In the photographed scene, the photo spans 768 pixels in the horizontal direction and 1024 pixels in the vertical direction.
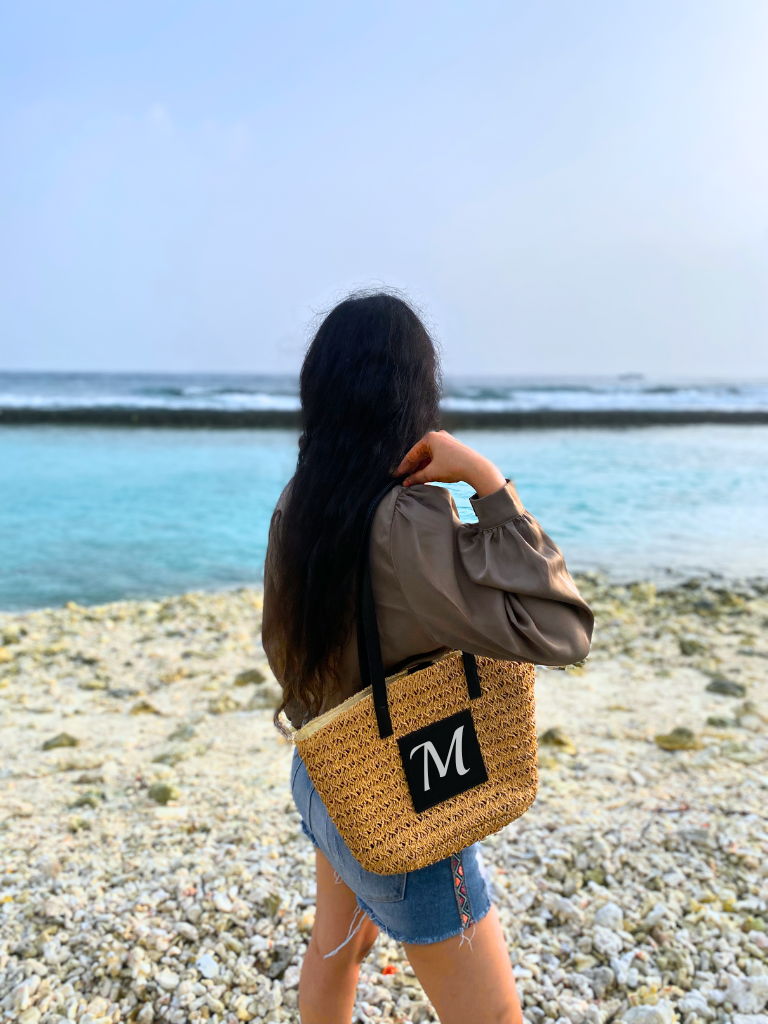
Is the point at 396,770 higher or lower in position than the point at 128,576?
higher

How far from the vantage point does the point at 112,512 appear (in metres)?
11.0

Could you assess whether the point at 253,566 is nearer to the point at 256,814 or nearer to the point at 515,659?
the point at 256,814

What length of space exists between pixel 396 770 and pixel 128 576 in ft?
23.8

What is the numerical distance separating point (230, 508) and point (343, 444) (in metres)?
10.6

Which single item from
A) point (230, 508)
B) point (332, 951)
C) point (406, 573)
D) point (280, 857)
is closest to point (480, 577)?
point (406, 573)

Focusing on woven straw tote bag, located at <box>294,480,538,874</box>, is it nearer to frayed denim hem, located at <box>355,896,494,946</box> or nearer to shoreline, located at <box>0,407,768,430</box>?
frayed denim hem, located at <box>355,896,494,946</box>

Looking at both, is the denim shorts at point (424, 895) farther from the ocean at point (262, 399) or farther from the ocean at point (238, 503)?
the ocean at point (262, 399)

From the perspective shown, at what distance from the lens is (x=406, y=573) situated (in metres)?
1.12

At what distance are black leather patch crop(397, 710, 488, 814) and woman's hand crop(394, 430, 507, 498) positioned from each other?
40 centimetres

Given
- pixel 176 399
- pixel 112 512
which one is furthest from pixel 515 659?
pixel 176 399

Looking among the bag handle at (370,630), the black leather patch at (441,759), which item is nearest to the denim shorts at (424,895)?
the black leather patch at (441,759)

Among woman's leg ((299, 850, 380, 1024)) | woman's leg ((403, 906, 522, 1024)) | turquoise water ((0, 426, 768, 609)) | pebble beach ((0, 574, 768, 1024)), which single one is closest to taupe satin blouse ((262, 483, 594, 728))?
turquoise water ((0, 426, 768, 609))

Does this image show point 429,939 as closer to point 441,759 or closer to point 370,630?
point 441,759

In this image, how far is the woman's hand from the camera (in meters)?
1.17
